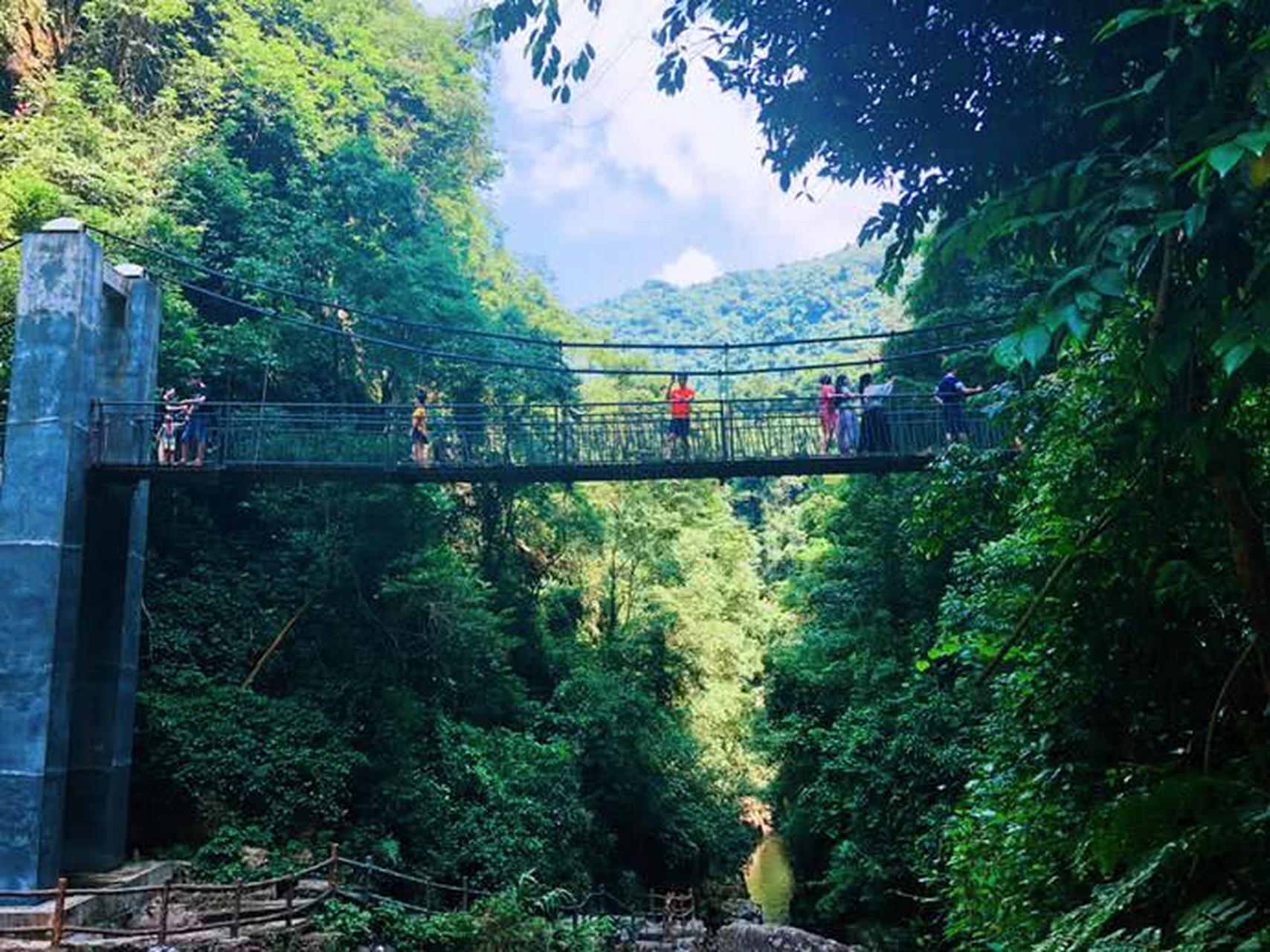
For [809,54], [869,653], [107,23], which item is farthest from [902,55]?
[107,23]

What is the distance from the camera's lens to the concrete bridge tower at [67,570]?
279 inches

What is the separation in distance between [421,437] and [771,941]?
19.0ft

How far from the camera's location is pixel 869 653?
442 inches

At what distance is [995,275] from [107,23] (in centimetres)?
1330

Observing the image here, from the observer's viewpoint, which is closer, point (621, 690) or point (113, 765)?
point (113, 765)

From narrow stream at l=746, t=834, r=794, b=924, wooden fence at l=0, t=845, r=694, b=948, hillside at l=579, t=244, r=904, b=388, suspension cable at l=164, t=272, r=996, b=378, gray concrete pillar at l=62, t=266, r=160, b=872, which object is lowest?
narrow stream at l=746, t=834, r=794, b=924

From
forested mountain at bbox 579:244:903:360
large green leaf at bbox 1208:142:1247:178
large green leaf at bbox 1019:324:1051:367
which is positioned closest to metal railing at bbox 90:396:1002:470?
large green leaf at bbox 1019:324:1051:367

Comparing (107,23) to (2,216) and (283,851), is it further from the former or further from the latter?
(283,851)

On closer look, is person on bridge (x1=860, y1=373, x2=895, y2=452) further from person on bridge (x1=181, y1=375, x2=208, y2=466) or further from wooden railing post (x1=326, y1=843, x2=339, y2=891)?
person on bridge (x1=181, y1=375, x2=208, y2=466)

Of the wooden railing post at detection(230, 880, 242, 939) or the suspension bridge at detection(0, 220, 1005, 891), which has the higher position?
the suspension bridge at detection(0, 220, 1005, 891)

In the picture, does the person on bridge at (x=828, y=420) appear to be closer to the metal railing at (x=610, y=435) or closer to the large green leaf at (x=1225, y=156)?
the metal railing at (x=610, y=435)

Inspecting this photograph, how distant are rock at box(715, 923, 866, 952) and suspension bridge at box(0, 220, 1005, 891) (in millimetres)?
4331

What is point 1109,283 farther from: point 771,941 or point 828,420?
point 771,941

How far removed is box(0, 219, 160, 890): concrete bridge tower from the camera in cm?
709
